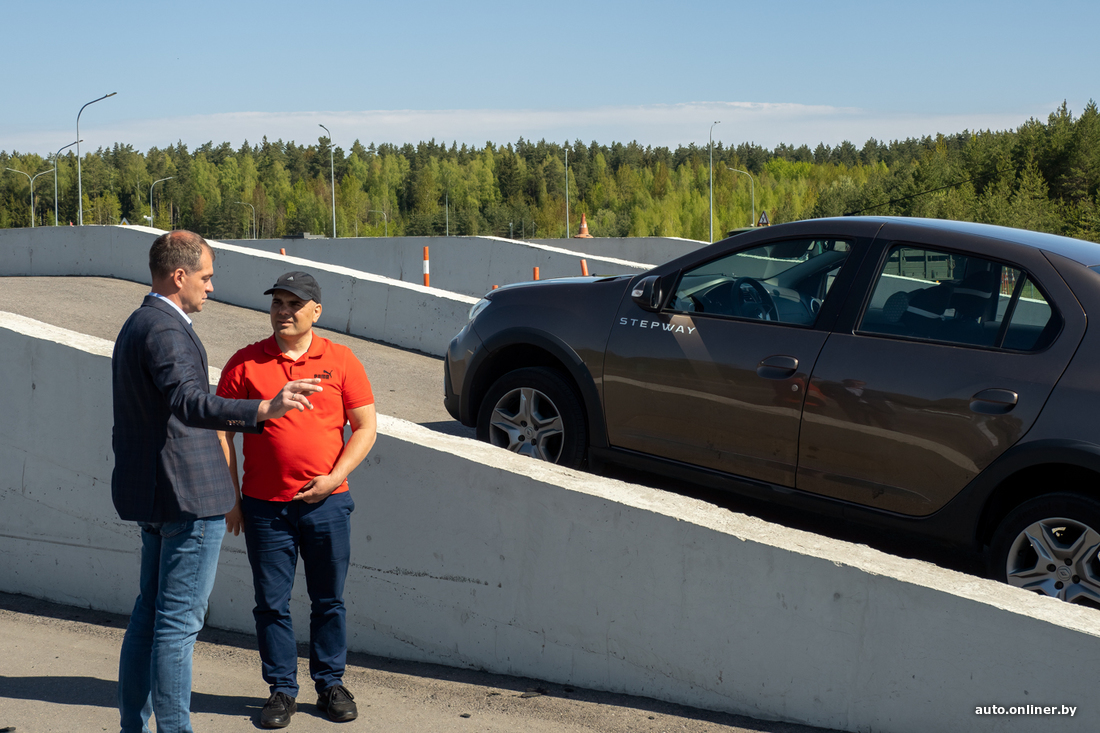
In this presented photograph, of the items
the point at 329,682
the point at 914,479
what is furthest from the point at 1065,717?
the point at 329,682

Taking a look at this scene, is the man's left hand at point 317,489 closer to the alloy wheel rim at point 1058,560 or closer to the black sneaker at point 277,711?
the black sneaker at point 277,711

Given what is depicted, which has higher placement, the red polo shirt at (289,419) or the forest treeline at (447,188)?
the forest treeline at (447,188)

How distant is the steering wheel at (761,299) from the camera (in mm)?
4734

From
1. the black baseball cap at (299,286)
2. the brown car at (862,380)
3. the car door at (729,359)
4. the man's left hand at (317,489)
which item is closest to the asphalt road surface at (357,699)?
the man's left hand at (317,489)

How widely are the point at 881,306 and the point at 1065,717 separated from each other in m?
1.89

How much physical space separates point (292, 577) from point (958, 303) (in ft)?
9.75

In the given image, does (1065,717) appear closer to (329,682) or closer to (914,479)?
(914,479)

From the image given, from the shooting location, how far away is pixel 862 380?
14.0 feet

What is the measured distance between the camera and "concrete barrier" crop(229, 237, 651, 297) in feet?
65.8

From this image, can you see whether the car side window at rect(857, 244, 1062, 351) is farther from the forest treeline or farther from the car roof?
the forest treeline

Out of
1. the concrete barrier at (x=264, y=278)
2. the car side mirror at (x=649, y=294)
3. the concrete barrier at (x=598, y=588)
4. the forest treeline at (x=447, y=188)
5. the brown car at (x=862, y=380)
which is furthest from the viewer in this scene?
the forest treeline at (x=447, y=188)

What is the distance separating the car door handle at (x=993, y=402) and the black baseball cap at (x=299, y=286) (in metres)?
2.61

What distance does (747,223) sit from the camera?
12381cm

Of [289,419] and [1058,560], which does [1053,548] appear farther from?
[289,419]
